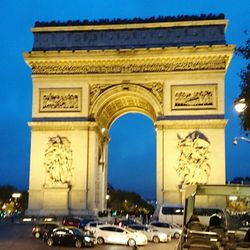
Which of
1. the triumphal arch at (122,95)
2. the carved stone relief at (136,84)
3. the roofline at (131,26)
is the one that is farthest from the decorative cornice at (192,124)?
the roofline at (131,26)

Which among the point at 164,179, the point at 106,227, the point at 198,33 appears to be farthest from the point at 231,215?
the point at 198,33

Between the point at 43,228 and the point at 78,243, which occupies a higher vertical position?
the point at 43,228

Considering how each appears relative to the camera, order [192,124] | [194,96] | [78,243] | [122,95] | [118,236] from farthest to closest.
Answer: [122,95]
[194,96]
[192,124]
[118,236]
[78,243]

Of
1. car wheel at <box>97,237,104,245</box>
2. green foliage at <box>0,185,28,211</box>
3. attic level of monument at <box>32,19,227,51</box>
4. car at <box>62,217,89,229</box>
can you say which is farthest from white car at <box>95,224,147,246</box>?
green foliage at <box>0,185,28,211</box>

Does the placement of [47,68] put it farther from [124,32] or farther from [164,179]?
[164,179]

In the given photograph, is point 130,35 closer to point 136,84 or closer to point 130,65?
point 130,65

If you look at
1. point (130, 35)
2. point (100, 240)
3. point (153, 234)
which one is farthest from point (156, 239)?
point (130, 35)

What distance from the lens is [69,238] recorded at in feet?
89.0

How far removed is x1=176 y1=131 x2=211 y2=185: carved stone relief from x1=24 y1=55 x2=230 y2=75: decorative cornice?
4652 millimetres

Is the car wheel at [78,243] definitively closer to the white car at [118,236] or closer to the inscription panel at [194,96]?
the white car at [118,236]

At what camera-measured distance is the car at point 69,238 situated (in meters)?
27.0

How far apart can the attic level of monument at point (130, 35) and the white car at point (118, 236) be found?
47.4 ft

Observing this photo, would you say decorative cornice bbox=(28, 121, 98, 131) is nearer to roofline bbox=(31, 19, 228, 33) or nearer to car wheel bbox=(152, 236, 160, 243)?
roofline bbox=(31, 19, 228, 33)

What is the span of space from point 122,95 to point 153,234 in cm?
1209
